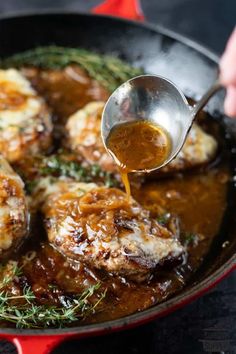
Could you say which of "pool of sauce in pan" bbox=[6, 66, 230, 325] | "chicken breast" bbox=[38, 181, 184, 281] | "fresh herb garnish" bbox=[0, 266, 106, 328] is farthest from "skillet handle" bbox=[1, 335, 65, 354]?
"chicken breast" bbox=[38, 181, 184, 281]

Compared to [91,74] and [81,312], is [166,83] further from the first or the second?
[81,312]

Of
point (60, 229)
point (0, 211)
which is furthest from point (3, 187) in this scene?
point (60, 229)

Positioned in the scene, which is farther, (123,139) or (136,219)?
(123,139)

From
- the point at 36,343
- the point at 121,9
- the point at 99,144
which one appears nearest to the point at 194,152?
the point at 99,144

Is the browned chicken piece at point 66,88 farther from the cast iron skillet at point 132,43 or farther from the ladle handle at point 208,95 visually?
the ladle handle at point 208,95

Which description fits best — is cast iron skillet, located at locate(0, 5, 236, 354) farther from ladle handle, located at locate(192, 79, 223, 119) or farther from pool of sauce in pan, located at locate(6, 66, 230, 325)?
ladle handle, located at locate(192, 79, 223, 119)

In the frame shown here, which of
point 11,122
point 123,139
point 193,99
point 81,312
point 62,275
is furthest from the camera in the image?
point 193,99
